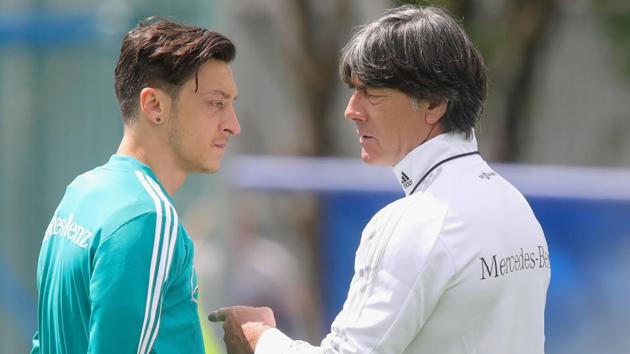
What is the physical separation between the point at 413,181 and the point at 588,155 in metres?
5.37

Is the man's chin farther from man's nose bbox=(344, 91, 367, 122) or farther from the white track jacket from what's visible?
the white track jacket

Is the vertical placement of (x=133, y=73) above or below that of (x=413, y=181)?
above

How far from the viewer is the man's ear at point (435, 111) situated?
113 inches

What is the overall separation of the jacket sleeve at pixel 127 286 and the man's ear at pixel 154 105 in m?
0.35

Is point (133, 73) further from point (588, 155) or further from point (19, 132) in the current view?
point (588, 155)

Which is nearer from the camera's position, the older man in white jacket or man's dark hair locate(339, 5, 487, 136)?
the older man in white jacket

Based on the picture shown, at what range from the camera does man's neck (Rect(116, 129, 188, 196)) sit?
2975mm

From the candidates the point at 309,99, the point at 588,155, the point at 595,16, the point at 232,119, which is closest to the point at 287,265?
the point at 309,99

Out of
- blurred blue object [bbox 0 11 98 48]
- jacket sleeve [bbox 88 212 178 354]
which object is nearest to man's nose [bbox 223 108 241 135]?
jacket sleeve [bbox 88 212 178 354]

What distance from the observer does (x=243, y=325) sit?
9.93 ft

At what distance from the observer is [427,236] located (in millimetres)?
2689

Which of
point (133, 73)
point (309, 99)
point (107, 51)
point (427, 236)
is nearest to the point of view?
point (427, 236)

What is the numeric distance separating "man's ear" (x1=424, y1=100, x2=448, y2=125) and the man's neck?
65 cm

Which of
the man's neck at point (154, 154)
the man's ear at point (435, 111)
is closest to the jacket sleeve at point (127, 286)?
the man's neck at point (154, 154)
